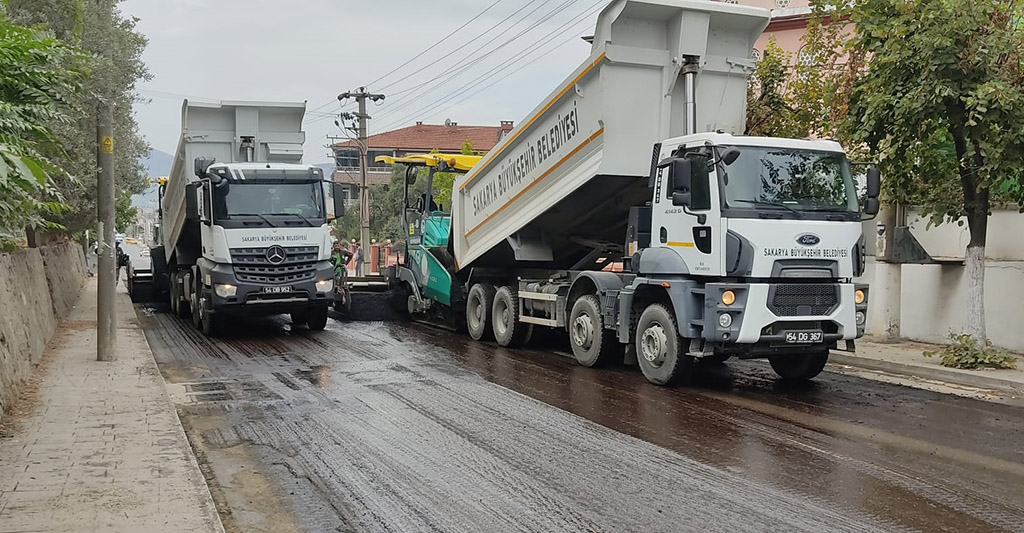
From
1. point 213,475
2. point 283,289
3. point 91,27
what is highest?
point 91,27

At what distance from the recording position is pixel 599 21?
34.3 ft

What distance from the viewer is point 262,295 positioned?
48.9 feet

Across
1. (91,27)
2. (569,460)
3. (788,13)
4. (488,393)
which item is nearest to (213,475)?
(569,460)

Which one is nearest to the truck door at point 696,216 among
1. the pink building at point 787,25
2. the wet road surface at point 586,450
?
the wet road surface at point 586,450

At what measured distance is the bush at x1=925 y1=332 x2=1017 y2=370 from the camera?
1110 cm

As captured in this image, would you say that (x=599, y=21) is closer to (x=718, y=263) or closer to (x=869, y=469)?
(x=718, y=263)

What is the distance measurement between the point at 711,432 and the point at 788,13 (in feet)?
67.5

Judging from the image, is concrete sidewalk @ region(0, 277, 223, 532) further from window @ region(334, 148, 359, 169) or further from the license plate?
window @ region(334, 148, 359, 169)

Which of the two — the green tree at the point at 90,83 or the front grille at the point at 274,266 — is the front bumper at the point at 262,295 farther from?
the green tree at the point at 90,83

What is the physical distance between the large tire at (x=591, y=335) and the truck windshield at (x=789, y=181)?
2.71 m

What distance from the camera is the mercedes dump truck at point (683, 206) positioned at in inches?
374

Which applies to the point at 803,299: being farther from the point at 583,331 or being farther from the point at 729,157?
the point at 583,331

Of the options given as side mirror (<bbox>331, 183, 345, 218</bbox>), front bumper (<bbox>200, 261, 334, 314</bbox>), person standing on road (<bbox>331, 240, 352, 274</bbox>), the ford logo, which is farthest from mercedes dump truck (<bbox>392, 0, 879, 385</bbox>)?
person standing on road (<bbox>331, 240, 352, 274</bbox>)

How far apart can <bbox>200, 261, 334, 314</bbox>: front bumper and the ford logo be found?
27.6ft
